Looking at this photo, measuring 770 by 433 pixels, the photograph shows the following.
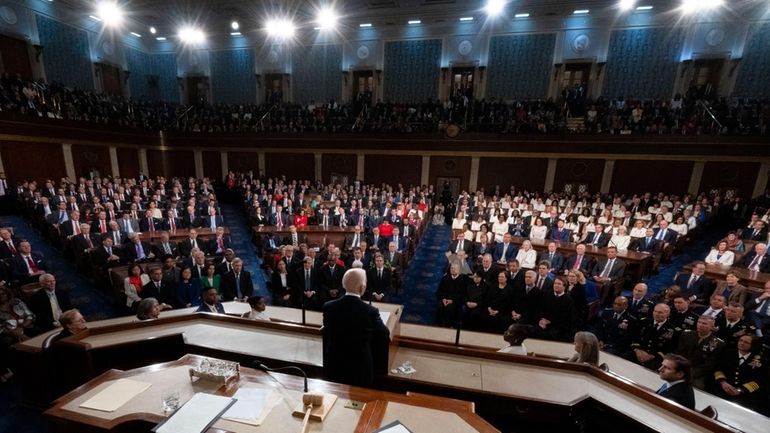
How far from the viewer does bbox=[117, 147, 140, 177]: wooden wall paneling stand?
52.6 ft

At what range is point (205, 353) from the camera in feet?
9.22

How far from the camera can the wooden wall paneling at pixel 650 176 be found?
13.7m

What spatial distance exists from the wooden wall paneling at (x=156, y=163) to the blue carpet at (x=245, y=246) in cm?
637

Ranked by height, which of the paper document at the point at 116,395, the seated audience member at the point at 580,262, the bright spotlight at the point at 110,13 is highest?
the bright spotlight at the point at 110,13

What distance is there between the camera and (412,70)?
62.7 ft

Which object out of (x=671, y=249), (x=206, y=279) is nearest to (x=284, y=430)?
(x=206, y=279)

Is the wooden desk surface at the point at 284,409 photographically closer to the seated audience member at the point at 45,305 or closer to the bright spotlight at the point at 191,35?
the seated audience member at the point at 45,305

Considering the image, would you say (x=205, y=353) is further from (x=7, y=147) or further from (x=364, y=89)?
(x=364, y=89)

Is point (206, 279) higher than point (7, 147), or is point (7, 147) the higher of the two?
point (7, 147)

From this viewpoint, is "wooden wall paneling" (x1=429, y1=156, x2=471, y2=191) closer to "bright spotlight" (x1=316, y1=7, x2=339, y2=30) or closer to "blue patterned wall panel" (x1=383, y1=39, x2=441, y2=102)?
"blue patterned wall panel" (x1=383, y1=39, x2=441, y2=102)

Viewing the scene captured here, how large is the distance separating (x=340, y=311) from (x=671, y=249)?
32.6ft

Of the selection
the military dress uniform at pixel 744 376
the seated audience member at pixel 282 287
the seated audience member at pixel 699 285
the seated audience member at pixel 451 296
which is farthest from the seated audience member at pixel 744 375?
the seated audience member at pixel 282 287

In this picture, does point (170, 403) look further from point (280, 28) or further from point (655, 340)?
point (280, 28)

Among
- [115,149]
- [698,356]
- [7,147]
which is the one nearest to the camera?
[698,356]
